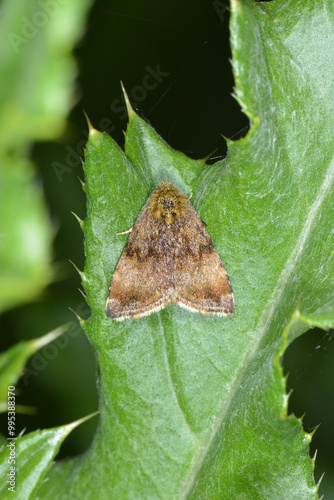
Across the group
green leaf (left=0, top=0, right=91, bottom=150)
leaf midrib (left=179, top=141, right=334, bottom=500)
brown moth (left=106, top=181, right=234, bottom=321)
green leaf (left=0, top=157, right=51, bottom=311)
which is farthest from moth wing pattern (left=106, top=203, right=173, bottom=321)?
green leaf (left=0, top=0, right=91, bottom=150)

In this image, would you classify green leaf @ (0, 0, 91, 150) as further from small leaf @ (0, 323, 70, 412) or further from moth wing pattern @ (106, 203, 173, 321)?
small leaf @ (0, 323, 70, 412)

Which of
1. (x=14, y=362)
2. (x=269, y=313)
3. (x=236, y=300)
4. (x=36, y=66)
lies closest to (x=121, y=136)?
(x=36, y=66)

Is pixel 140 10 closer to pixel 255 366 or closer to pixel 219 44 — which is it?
pixel 219 44

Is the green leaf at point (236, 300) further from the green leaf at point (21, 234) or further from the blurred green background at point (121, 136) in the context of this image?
the blurred green background at point (121, 136)

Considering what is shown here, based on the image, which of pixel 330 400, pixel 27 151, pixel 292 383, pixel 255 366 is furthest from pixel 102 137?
pixel 330 400

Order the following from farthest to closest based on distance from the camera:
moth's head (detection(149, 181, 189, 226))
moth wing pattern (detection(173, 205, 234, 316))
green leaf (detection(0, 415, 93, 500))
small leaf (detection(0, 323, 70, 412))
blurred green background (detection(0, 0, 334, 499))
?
1. blurred green background (detection(0, 0, 334, 499))
2. moth's head (detection(149, 181, 189, 226))
3. moth wing pattern (detection(173, 205, 234, 316))
4. green leaf (detection(0, 415, 93, 500))
5. small leaf (detection(0, 323, 70, 412))

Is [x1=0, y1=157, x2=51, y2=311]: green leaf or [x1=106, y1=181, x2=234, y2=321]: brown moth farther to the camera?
[x1=106, y1=181, x2=234, y2=321]: brown moth
